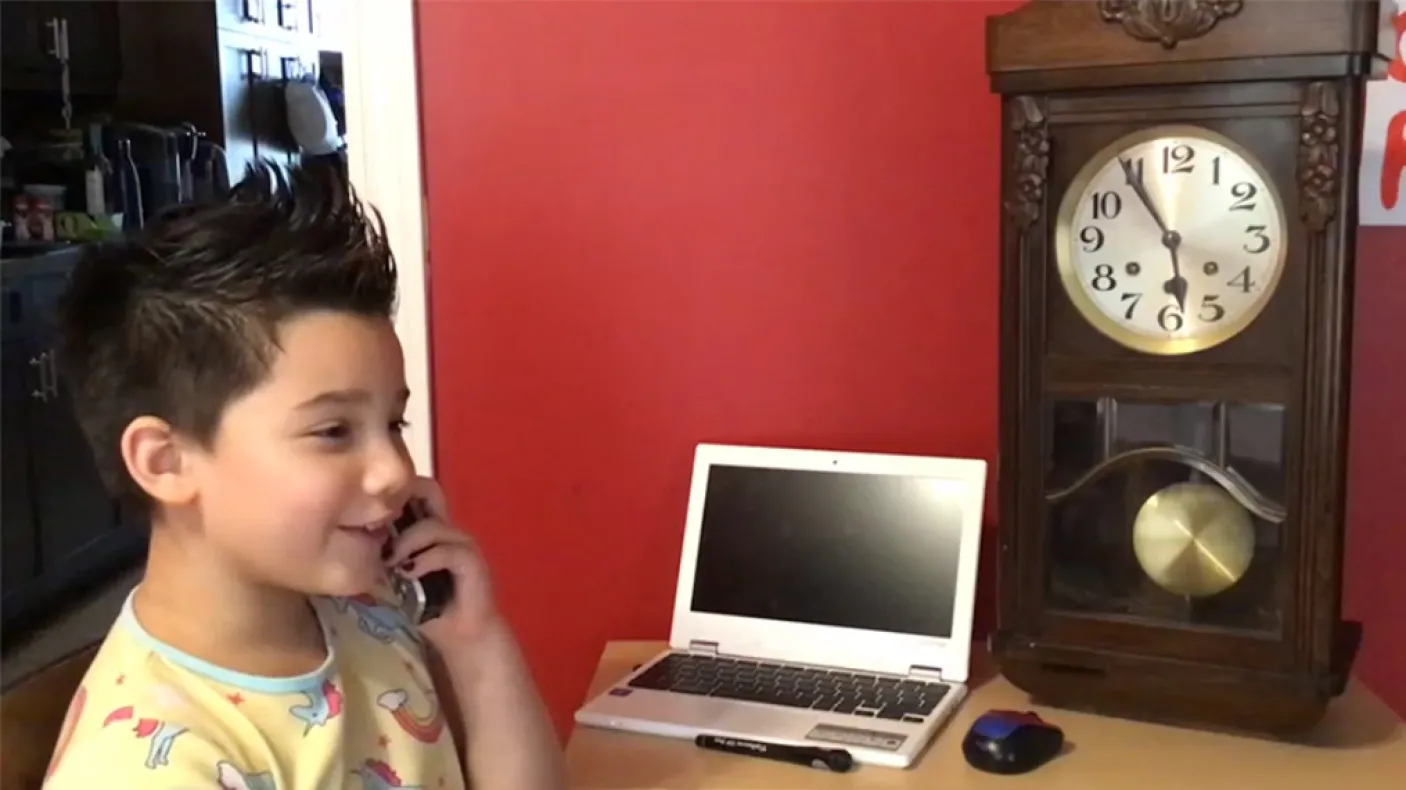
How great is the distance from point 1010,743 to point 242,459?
0.62 m

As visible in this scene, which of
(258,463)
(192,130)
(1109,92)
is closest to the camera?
(258,463)

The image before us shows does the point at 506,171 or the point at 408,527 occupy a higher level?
the point at 506,171

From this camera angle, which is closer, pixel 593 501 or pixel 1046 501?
pixel 1046 501

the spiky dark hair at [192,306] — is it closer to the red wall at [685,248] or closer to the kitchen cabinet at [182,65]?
the red wall at [685,248]

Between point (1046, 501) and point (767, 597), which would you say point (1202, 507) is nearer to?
point (1046, 501)

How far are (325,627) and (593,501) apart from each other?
503 millimetres

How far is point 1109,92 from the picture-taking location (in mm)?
1095

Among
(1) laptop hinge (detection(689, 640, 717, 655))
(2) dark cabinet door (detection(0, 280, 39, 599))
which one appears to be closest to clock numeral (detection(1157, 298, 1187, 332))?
(1) laptop hinge (detection(689, 640, 717, 655))

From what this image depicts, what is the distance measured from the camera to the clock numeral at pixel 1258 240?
3.52 feet

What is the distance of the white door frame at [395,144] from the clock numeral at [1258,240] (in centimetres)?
79

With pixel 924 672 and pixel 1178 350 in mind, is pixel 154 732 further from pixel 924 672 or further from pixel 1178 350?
pixel 1178 350

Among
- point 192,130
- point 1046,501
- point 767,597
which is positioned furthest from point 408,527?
point 192,130

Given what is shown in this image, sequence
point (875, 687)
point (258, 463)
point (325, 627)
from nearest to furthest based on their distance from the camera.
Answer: point (258, 463) < point (325, 627) < point (875, 687)

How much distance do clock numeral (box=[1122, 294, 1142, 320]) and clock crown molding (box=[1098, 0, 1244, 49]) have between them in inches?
8.0
